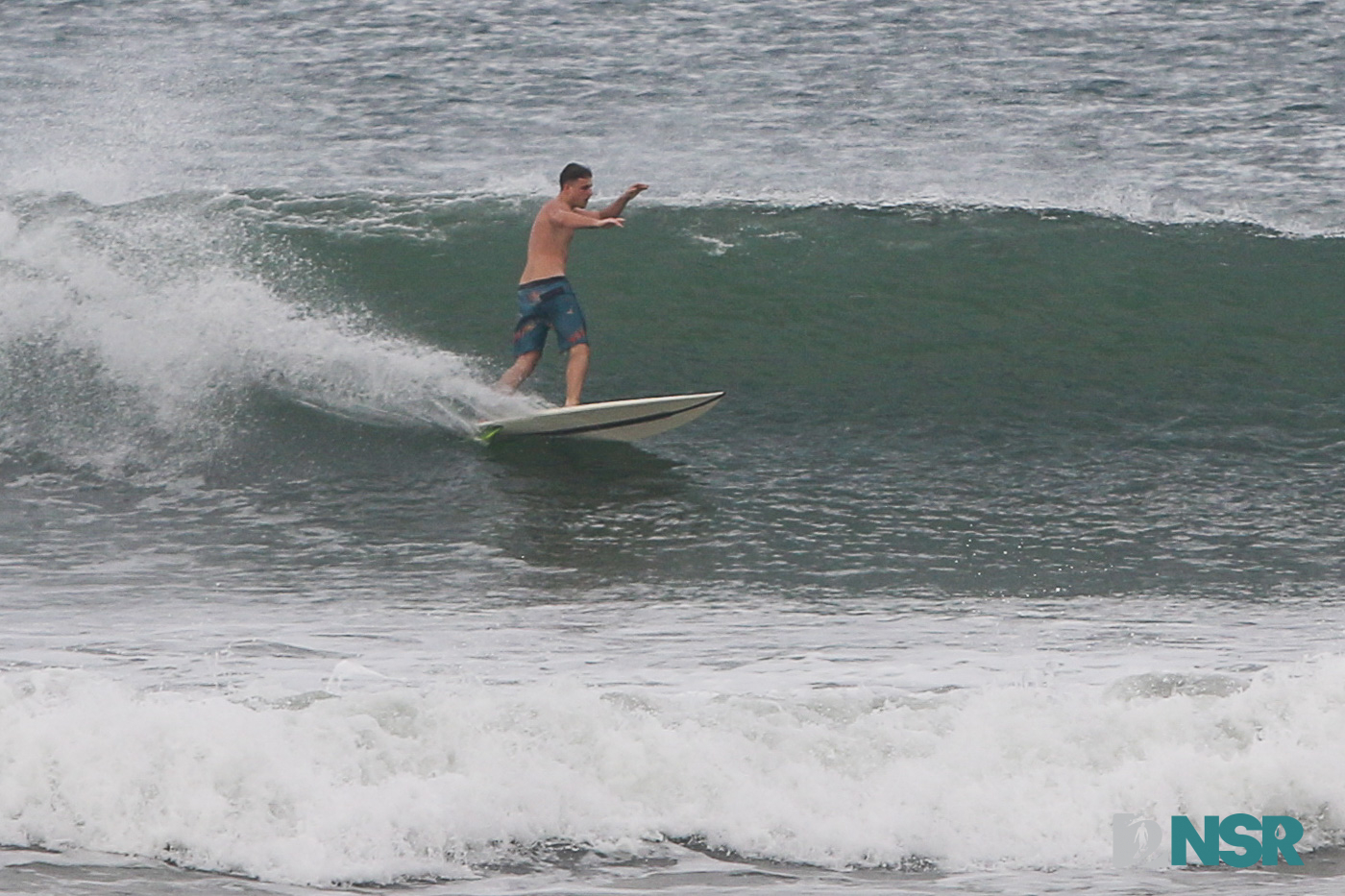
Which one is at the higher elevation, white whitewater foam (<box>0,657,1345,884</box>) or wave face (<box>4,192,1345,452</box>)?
wave face (<box>4,192,1345,452</box>)

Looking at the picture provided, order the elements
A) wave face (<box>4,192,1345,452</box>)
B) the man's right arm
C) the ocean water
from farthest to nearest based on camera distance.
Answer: wave face (<box>4,192,1345,452</box>), the man's right arm, the ocean water

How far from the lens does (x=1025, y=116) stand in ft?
49.5

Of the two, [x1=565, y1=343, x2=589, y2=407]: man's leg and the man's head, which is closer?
the man's head

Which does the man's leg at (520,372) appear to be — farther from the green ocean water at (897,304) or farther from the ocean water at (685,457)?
the green ocean water at (897,304)

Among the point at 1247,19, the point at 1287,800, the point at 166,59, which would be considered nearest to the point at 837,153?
the point at 1247,19

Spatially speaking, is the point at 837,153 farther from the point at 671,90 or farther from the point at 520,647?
the point at 520,647

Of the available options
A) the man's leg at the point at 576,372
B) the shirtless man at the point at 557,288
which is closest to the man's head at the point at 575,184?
the shirtless man at the point at 557,288

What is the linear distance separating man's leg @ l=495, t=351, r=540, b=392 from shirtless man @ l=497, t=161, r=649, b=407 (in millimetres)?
61

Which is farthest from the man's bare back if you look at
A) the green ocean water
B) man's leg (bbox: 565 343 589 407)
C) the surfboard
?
the green ocean water

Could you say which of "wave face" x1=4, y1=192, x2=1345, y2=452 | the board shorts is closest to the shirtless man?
the board shorts

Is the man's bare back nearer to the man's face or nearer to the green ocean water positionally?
the man's face

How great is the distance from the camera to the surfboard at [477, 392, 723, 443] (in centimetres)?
891

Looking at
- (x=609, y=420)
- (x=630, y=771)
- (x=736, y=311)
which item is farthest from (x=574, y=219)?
(x=630, y=771)

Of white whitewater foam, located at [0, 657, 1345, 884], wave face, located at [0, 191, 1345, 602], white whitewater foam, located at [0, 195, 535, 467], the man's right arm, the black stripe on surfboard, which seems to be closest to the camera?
white whitewater foam, located at [0, 657, 1345, 884]
